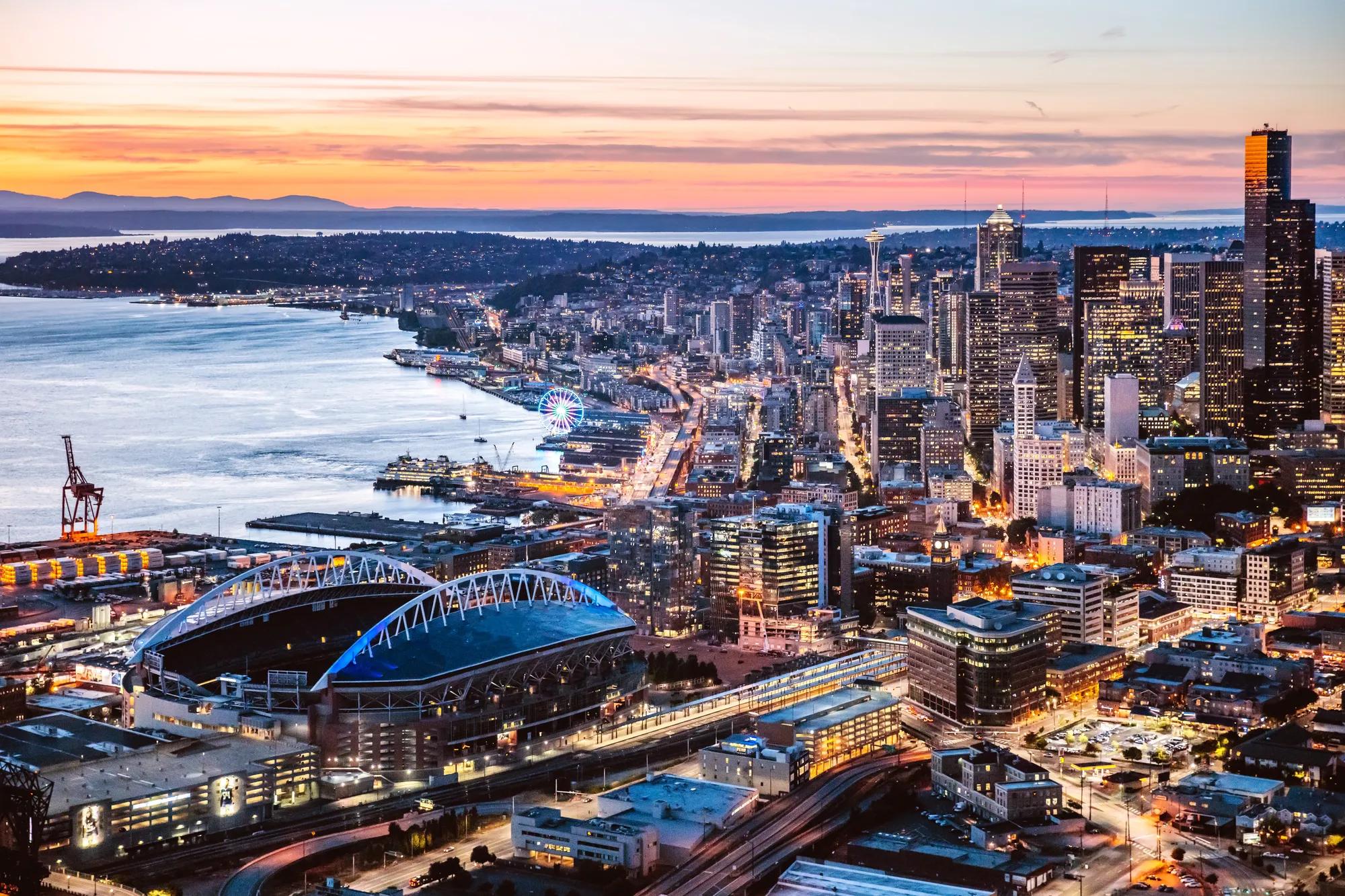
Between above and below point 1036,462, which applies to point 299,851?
below

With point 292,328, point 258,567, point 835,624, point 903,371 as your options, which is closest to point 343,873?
point 258,567

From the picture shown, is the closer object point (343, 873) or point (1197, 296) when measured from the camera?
point (343, 873)

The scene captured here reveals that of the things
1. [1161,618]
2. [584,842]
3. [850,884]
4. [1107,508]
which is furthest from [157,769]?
[1107,508]

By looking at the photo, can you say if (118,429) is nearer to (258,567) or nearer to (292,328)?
(258,567)

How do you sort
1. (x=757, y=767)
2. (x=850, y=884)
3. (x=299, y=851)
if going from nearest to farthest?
(x=850, y=884)
(x=299, y=851)
(x=757, y=767)

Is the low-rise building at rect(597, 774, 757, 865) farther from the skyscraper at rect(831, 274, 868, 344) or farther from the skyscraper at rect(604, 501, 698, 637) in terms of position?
the skyscraper at rect(831, 274, 868, 344)

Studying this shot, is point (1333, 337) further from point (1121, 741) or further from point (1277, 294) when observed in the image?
point (1121, 741)

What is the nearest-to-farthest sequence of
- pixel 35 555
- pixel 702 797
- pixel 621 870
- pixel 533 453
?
pixel 621 870, pixel 702 797, pixel 35 555, pixel 533 453
